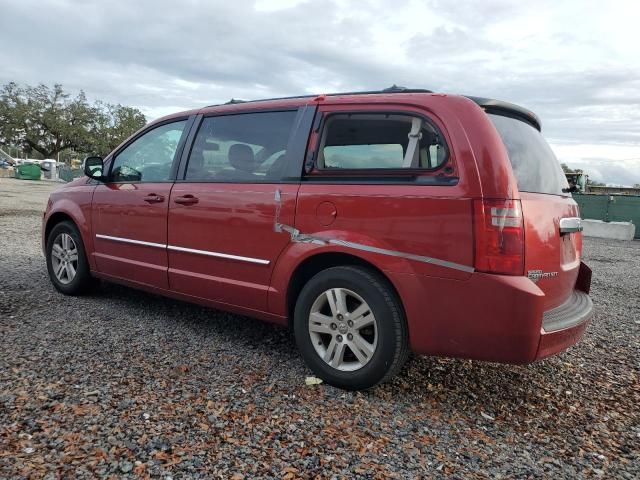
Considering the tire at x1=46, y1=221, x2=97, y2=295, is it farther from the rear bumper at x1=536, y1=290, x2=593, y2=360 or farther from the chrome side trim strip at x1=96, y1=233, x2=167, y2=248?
the rear bumper at x1=536, y1=290, x2=593, y2=360

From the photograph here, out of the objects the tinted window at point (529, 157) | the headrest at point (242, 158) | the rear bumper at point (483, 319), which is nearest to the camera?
the rear bumper at point (483, 319)

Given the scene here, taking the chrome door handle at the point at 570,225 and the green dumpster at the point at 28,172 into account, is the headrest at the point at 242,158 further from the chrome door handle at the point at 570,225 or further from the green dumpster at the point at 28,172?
the green dumpster at the point at 28,172

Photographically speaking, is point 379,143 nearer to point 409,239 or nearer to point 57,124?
point 409,239

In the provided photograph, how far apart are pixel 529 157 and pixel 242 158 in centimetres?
199

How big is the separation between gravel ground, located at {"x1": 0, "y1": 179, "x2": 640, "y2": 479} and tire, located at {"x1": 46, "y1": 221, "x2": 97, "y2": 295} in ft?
1.82

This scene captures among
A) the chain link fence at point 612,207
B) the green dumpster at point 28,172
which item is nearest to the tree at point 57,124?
the green dumpster at point 28,172

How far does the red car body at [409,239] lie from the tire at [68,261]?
4.17 ft

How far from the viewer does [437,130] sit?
2.90 m

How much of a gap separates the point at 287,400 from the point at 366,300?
2.46ft

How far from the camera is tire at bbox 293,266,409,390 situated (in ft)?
9.53

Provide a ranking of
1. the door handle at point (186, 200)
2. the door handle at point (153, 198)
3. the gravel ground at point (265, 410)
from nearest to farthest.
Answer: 1. the gravel ground at point (265, 410)
2. the door handle at point (186, 200)
3. the door handle at point (153, 198)

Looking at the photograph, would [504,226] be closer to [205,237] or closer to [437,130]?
[437,130]

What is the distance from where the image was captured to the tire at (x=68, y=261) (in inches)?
193

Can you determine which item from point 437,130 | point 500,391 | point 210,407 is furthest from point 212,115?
point 500,391
